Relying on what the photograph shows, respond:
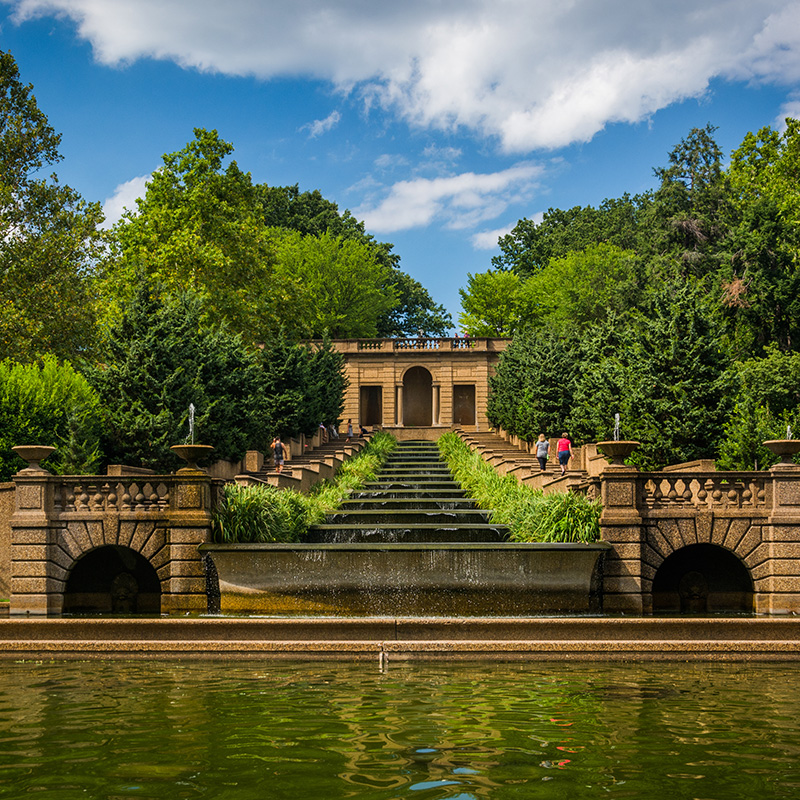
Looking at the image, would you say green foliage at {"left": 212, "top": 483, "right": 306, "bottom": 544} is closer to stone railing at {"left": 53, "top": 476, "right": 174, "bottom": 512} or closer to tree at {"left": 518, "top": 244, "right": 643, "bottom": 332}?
stone railing at {"left": 53, "top": 476, "right": 174, "bottom": 512}

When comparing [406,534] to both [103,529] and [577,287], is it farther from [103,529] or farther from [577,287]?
[577,287]

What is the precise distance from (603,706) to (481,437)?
41.2 meters

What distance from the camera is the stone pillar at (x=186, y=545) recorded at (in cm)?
1750

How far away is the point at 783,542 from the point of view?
17359 mm

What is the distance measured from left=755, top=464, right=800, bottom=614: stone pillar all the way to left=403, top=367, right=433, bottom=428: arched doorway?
52.8m

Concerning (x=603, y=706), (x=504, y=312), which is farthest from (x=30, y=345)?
(x=504, y=312)

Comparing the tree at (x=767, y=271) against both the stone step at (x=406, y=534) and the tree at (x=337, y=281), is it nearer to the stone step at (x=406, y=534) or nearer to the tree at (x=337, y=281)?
the stone step at (x=406, y=534)

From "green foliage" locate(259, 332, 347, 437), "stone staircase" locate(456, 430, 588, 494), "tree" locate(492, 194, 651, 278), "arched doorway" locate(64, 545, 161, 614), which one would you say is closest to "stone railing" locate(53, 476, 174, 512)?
"arched doorway" locate(64, 545, 161, 614)

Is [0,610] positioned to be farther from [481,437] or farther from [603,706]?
[481,437]

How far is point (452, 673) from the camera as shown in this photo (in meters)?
11.5

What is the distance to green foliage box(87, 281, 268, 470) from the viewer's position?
2553 cm

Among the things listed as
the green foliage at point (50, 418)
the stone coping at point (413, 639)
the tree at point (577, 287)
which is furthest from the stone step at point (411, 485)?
the tree at point (577, 287)

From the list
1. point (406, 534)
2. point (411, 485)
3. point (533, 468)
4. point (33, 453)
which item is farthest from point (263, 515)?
point (411, 485)

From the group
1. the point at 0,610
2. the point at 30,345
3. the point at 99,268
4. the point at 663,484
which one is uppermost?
the point at 99,268
